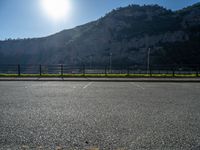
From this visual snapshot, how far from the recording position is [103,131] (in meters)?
4.80

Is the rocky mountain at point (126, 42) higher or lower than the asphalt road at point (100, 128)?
higher

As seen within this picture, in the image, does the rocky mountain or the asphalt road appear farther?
the rocky mountain

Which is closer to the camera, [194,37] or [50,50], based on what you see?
[194,37]

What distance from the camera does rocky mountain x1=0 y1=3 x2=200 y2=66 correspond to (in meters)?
121

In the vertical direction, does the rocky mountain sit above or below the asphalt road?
above

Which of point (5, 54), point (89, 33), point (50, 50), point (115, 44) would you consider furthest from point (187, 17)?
point (5, 54)

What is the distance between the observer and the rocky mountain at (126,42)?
12062cm

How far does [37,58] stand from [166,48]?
293 feet

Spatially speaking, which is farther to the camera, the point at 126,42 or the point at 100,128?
the point at 126,42

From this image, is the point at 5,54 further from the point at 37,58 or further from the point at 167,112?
the point at 167,112

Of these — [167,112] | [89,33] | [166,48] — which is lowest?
[167,112]

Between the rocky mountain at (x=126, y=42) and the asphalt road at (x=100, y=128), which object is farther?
the rocky mountain at (x=126, y=42)

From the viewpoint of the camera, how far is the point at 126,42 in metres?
140

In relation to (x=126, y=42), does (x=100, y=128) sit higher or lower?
lower
